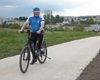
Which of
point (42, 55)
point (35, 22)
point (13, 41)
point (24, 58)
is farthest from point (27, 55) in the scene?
point (13, 41)

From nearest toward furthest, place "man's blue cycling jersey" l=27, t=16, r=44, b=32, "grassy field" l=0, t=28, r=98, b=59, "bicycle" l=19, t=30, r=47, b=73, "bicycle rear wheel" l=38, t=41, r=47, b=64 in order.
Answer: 1. "bicycle" l=19, t=30, r=47, b=73
2. "man's blue cycling jersey" l=27, t=16, r=44, b=32
3. "bicycle rear wheel" l=38, t=41, r=47, b=64
4. "grassy field" l=0, t=28, r=98, b=59

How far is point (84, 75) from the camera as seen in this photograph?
248 inches

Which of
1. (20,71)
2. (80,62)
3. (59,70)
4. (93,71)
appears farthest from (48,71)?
(80,62)

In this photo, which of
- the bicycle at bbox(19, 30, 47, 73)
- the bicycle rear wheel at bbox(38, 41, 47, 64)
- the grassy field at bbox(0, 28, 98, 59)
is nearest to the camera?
the bicycle at bbox(19, 30, 47, 73)

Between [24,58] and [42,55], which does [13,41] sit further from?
[24,58]

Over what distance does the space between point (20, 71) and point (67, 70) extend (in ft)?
4.45

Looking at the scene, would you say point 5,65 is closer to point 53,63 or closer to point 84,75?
point 53,63

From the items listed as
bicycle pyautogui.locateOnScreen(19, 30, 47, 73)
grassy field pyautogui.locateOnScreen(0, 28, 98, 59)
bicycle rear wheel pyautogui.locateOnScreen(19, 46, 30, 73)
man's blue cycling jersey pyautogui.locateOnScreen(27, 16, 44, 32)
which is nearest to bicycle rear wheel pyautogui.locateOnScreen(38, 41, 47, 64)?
bicycle pyautogui.locateOnScreen(19, 30, 47, 73)

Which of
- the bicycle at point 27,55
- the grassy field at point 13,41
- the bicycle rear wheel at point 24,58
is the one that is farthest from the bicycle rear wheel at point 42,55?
the grassy field at point 13,41

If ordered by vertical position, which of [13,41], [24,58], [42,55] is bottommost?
[13,41]

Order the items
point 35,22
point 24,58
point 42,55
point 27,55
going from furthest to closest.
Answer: point 42,55
point 35,22
point 27,55
point 24,58

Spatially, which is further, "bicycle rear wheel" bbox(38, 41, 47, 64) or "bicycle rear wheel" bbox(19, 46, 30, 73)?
"bicycle rear wheel" bbox(38, 41, 47, 64)

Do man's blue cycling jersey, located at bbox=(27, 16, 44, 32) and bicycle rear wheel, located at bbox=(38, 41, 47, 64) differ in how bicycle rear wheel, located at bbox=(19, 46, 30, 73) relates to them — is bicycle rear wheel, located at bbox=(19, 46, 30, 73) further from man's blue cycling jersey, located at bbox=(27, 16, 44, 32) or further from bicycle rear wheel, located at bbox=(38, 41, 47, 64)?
bicycle rear wheel, located at bbox=(38, 41, 47, 64)

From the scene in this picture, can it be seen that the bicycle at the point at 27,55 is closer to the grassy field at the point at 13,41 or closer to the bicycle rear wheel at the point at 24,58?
the bicycle rear wheel at the point at 24,58
